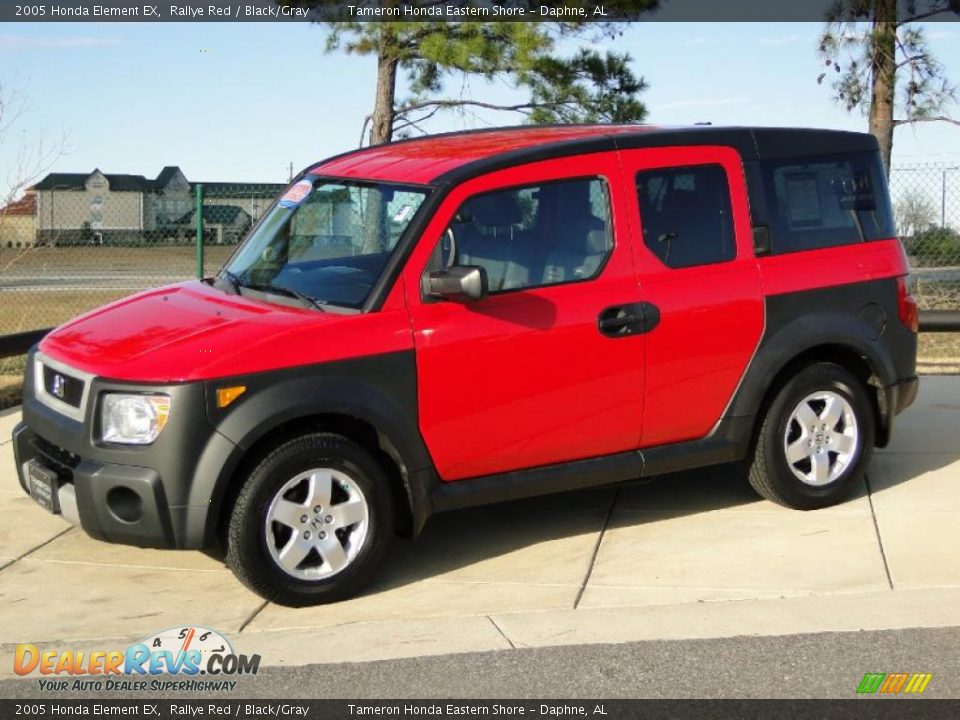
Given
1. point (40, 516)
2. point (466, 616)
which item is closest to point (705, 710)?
point (466, 616)

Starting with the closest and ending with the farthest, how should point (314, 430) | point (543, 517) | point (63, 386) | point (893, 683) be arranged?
1. point (893, 683)
2. point (314, 430)
3. point (63, 386)
4. point (543, 517)

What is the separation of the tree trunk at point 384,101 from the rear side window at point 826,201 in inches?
416

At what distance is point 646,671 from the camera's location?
16.9ft

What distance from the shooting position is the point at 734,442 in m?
7.07

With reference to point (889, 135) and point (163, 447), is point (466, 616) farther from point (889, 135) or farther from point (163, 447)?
point (889, 135)

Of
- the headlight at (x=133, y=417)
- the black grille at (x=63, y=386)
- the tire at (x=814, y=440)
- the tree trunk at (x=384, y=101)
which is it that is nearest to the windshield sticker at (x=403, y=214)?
the headlight at (x=133, y=417)

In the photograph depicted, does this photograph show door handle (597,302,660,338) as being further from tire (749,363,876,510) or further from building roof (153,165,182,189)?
building roof (153,165,182,189)

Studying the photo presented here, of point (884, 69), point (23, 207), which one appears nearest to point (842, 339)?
point (23, 207)

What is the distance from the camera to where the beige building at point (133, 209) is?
13688 millimetres

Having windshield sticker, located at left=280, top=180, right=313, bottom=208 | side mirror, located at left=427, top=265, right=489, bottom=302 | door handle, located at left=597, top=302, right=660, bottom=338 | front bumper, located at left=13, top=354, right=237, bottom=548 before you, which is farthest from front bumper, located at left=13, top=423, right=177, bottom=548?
door handle, located at left=597, top=302, right=660, bottom=338

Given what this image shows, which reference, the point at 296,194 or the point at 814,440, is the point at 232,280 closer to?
the point at 296,194

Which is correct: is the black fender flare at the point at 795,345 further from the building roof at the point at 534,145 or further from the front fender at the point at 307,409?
the front fender at the point at 307,409

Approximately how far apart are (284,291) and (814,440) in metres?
2.85

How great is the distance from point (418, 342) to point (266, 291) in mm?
911
